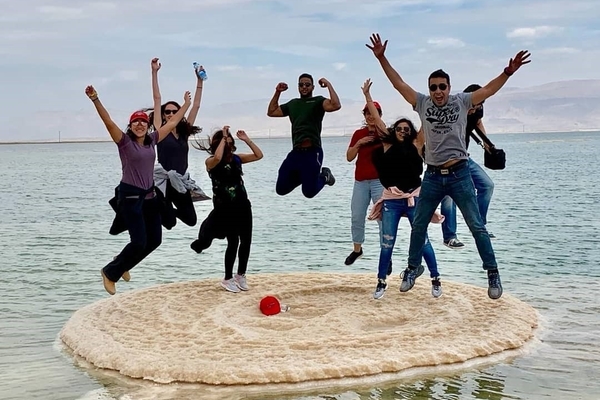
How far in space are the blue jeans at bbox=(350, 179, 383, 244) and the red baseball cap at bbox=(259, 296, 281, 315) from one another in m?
1.52

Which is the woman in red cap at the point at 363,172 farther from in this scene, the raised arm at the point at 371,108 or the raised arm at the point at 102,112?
the raised arm at the point at 102,112

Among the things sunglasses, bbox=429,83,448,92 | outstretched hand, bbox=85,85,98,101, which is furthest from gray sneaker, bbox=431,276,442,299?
outstretched hand, bbox=85,85,98,101

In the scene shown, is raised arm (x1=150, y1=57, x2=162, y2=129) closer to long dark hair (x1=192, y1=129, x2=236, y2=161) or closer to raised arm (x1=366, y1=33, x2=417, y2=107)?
long dark hair (x1=192, y1=129, x2=236, y2=161)

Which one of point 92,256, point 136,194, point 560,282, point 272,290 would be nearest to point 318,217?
point 92,256

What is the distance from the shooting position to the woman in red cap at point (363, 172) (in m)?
11.0

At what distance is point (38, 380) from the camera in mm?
9086

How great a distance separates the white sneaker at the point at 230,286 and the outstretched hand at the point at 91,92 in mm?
3606

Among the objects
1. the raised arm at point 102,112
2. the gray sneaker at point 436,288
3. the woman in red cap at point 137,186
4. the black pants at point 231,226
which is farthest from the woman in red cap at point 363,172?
the raised arm at point 102,112

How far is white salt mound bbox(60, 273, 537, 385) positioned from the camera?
8688 millimetres

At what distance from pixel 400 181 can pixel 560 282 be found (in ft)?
18.6

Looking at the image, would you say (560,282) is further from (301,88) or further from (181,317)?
(181,317)

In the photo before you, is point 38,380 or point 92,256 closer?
point 38,380

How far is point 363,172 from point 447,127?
86.5 inches

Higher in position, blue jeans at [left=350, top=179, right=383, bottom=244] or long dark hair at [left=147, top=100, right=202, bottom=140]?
long dark hair at [left=147, top=100, right=202, bottom=140]
